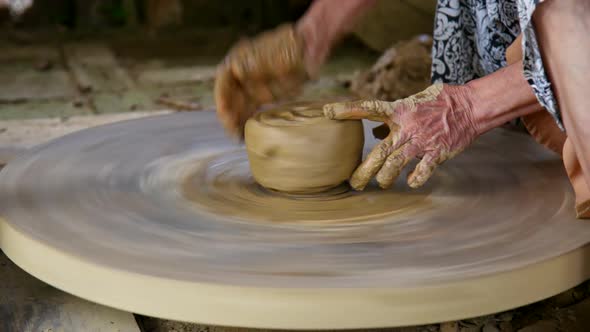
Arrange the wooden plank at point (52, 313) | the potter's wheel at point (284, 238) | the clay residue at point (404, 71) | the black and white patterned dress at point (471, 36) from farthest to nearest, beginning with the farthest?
the clay residue at point (404, 71), the black and white patterned dress at point (471, 36), the wooden plank at point (52, 313), the potter's wheel at point (284, 238)

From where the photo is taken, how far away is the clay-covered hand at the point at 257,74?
1549 millimetres

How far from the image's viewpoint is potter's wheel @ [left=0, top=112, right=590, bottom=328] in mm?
1058

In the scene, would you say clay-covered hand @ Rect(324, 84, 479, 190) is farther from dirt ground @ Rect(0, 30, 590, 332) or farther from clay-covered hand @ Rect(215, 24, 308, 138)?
dirt ground @ Rect(0, 30, 590, 332)

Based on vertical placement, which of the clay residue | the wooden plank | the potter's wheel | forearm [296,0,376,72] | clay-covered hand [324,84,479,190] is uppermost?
forearm [296,0,376,72]

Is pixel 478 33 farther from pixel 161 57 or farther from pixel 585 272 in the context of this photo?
pixel 161 57

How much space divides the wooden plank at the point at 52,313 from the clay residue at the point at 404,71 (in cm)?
179

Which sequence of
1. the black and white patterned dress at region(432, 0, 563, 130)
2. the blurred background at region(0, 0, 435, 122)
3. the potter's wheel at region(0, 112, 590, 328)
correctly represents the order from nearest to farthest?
1. the potter's wheel at region(0, 112, 590, 328)
2. the black and white patterned dress at region(432, 0, 563, 130)
3. the blurred background at region(0, 0, 435, 122)

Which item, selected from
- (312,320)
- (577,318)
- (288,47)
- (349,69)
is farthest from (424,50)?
(312,320)

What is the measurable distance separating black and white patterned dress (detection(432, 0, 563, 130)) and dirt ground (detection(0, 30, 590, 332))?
67 centimetres

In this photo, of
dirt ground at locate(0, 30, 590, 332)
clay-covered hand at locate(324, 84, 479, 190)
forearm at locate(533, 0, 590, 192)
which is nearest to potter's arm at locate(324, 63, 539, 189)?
clay-covered hand at locate(324, 84, 479, 190)

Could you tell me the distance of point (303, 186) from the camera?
1445 mm

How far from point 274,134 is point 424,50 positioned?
5.52 ft

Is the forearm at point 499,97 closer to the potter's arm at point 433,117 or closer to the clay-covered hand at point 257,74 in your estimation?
the potter's arm at point 433,117

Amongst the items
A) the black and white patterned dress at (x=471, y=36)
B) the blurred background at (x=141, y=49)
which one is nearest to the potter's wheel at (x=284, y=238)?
the black and white patterned dress at (x=471, y=36)
